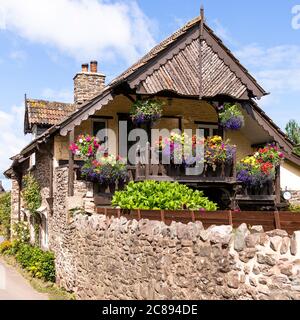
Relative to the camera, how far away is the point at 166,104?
1730 cm

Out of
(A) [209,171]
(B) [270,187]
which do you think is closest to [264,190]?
(B) [270,187]

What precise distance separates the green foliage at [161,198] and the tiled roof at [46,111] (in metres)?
8.52

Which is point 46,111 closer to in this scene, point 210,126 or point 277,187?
point 210,126

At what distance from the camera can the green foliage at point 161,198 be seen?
11.2 metres

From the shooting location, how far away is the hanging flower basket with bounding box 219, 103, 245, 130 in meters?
16.2

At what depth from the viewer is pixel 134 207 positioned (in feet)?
37.7

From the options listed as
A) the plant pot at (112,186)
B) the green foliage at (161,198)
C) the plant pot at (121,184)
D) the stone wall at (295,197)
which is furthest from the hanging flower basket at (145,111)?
the stone wall at (295,197)

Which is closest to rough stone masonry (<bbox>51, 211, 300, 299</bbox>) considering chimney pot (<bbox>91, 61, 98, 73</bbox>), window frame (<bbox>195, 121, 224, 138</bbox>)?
window frame (<bbox>195, 121, 224, 138</bbox>)

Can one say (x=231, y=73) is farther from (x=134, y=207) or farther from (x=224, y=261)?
(x=224, y=261)

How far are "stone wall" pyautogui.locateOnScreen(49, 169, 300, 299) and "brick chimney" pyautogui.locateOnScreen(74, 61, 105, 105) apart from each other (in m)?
6.04

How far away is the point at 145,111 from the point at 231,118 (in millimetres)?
2914

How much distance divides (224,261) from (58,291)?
356 inches

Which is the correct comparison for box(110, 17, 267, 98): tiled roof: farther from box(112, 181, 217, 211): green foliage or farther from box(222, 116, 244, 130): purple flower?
box(112, 181, 217, 211): green foliage

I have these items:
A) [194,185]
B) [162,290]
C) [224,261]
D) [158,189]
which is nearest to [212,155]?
[194,185]
